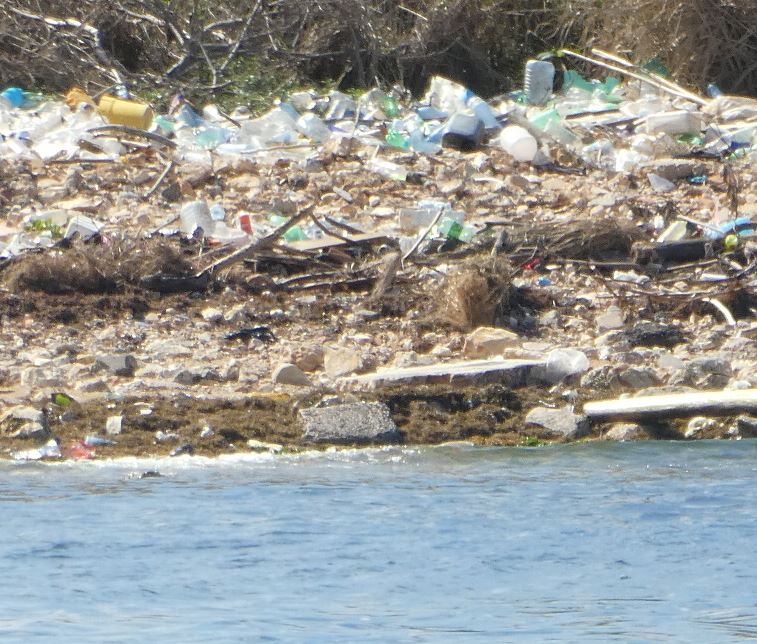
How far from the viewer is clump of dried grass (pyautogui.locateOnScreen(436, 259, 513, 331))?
6.51 metres

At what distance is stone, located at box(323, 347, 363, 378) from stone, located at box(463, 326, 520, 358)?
509 mm

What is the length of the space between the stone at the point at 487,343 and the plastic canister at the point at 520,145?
2938 millimetres

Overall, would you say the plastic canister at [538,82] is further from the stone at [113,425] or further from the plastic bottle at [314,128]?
the stone at [113,425]

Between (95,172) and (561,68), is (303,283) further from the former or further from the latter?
(561,68)

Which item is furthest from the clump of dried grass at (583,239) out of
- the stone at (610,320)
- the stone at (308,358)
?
the stone at (308,358)

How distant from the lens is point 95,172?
334 inches

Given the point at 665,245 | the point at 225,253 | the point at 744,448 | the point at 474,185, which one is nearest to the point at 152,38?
the point at 474,185

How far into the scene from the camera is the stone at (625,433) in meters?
5.48

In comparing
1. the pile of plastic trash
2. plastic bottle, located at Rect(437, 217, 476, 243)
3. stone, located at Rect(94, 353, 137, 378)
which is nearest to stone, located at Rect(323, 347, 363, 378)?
stone, located at Rect(94, 353, 137, 378)

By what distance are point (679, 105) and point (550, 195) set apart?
7.42ft

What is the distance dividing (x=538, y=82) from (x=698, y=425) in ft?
18.8

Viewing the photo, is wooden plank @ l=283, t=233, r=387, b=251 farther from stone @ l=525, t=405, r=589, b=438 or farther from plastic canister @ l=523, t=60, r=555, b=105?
plastic canister @ l=523, t=60, r=555, b=105

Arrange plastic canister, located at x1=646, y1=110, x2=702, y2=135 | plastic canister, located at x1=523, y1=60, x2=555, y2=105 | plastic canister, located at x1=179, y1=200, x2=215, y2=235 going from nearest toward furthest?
plastic canister, located at x1=179, y1=200, x2=215, y2=235 → plastic canister, located at x1=646, y1=110, x2=702, y2=135 → plastic canister, located at x1=523, y1=60, x2=555, y2=105

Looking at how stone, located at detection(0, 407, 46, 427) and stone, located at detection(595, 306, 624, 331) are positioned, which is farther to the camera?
stone, located at detection(595, 306, 624, 331)
